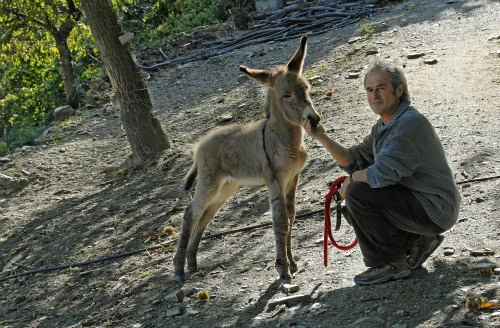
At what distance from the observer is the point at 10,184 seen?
40.7ft

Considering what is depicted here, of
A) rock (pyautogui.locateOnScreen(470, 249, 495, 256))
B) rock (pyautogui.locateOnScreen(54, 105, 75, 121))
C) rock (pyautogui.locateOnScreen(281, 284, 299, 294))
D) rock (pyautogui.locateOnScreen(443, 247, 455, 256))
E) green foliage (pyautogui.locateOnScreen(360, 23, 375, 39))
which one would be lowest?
rock (pyautogui.locateOnScreen(470, 249, 495, 256))

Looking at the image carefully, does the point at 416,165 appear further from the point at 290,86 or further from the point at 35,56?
the point at 35,56

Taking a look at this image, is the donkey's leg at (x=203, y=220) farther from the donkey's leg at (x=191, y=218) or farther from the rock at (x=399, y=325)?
the rock at (x=399, y=325)

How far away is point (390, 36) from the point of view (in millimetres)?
14734

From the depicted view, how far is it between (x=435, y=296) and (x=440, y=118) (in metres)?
5.66

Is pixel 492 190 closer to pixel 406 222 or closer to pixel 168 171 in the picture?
pixel 406 222

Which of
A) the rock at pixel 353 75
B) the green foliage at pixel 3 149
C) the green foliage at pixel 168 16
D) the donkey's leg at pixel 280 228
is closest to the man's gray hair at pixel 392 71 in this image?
the donkey's leg at pixel 280 228

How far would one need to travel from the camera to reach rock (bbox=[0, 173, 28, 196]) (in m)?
12.4

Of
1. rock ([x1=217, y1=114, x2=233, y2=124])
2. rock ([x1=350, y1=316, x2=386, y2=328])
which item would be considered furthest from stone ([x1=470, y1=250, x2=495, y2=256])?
rock ([x1=217, y1=114, x2=233, y2=124])

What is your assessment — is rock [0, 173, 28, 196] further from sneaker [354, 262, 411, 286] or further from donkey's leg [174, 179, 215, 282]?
sneaker [354, 262, 411, 286]

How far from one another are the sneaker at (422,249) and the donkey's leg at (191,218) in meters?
2.26

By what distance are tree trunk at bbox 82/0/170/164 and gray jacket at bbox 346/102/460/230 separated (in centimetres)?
667

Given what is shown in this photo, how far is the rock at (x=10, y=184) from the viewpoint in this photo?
40.6ft

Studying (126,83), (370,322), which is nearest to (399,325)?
(370,322)
